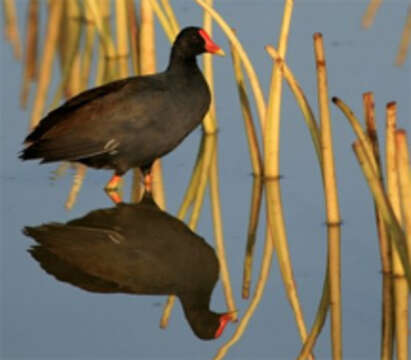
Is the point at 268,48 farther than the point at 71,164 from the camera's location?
No

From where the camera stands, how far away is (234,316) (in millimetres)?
5555

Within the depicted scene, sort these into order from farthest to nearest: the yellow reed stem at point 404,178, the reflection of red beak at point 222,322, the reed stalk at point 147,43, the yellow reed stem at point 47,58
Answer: the yellow reed stem at point 47,58
the reed stalk at point 147,43
the reflection of red beak at point 222,322
the yellow reed stem at point 404,178

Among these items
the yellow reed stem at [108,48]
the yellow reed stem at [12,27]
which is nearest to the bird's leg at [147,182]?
the yellow reed stem at [108,48]

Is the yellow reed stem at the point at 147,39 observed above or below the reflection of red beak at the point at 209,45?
above

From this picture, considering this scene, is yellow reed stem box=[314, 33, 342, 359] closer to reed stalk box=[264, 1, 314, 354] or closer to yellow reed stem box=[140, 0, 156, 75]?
reed stalk box=[264, 1, 314, 354]

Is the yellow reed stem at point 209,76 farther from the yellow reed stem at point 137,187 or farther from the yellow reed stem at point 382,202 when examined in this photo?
the yellow reed stem at point 382,202

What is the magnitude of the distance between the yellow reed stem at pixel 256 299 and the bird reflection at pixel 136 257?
0.08 meters

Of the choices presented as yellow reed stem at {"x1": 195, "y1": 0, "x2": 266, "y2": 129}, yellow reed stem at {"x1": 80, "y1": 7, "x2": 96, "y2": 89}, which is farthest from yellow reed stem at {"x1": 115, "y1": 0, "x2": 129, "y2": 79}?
yellow reed stem at {"x1": 195, "y1": 0, "x2": 266, "y2": 129}

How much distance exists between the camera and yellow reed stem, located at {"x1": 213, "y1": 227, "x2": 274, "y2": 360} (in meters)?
5.28

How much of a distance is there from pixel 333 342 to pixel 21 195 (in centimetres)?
240

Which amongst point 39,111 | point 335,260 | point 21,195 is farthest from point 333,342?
point 39,111

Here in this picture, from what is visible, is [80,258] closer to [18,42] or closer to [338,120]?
[338,120]

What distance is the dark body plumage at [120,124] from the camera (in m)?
6.77

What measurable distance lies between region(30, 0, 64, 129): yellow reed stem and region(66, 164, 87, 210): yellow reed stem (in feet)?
2.07
